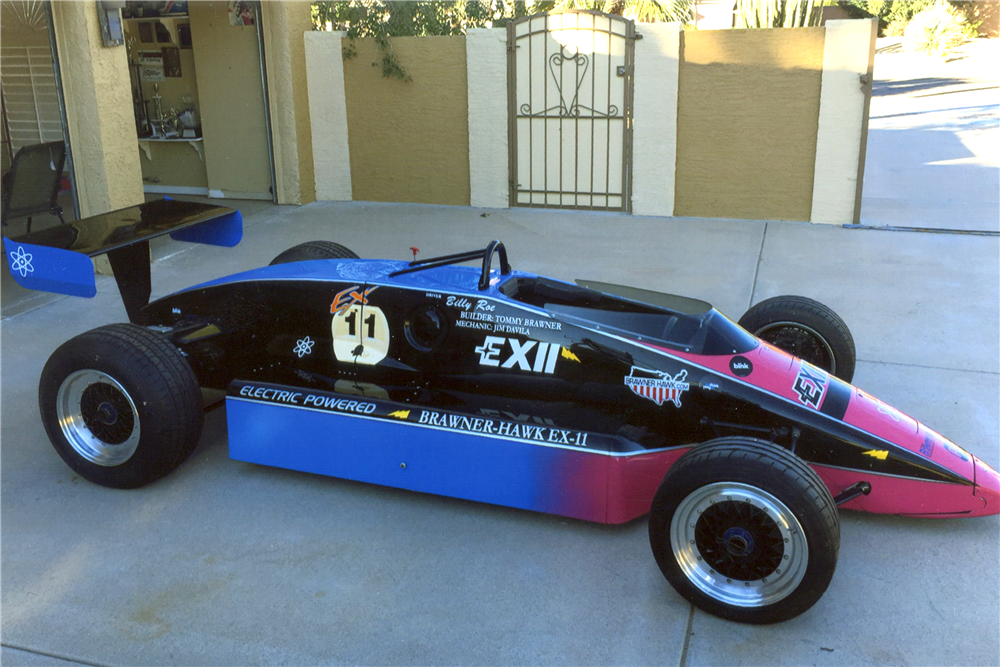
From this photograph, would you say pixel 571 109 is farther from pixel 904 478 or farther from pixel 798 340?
pixel 904 478

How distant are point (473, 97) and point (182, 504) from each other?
7.61m

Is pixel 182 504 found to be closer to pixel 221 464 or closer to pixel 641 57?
pixel 221 464

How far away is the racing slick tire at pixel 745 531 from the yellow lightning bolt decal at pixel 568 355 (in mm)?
755

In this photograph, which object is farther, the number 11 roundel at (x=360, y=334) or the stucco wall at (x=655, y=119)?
the stucco wall at (x=655, y=119)

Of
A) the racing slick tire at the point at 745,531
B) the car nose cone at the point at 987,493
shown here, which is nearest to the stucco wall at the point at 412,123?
the car nose cone at the point at 987,493

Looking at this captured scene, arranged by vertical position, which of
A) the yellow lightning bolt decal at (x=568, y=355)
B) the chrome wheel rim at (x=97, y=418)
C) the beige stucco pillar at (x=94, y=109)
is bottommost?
the chrome wheel rim at (x=97, y=418)

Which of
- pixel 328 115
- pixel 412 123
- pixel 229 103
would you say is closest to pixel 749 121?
pixel 412 123

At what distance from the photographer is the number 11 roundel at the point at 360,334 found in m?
4.22

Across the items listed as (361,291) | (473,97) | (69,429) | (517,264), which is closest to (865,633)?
(361,291)

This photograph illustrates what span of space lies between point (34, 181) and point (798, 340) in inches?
273

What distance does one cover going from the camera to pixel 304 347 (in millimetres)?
4387

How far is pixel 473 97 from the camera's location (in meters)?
10.7

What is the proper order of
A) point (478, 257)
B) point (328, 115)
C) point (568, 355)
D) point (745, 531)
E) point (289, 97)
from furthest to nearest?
point (328, 115) < point (289, 97) < point (478, 257) < point (568, 355) < point (745, 531)

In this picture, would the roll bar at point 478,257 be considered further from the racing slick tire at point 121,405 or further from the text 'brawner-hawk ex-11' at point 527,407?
the racing slick tire at point 121,405
